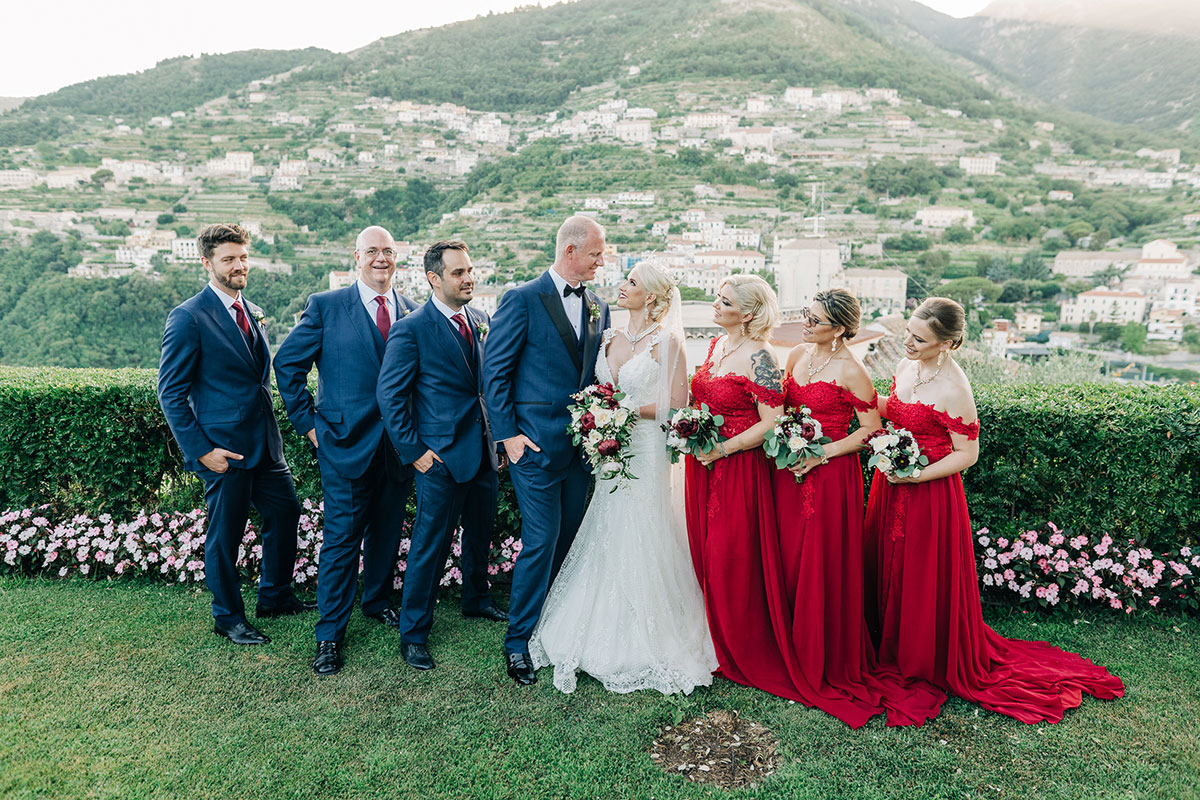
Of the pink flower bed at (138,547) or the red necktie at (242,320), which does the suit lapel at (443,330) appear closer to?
the red necktie at (242,320)

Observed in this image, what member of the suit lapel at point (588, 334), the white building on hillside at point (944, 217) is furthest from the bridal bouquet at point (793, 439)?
the white building on hillside at point (944, 217)

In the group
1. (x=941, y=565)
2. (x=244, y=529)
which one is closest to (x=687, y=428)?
(x=941, y=565)

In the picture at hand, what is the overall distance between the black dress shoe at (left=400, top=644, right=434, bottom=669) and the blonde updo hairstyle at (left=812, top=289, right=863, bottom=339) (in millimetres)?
2698

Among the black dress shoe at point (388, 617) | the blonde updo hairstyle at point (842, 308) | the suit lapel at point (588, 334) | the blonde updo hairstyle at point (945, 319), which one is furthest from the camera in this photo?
the black dress shoe at point (388, 617)

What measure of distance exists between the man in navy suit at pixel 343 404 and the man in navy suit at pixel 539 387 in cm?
72

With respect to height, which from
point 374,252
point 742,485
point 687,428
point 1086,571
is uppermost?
point 374,252

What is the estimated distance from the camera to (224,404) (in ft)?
12.8

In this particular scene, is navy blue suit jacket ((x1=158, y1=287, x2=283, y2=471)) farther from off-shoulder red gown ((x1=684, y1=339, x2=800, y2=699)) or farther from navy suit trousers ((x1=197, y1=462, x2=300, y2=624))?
off-shoulder red gown ((x1=684, y1=339, x2=800, y2=699))

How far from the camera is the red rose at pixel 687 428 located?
11.6 feet

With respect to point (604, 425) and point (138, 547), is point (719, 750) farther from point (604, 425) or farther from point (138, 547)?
point (138, 547)

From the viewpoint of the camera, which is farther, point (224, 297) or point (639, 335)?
point (224, 297)

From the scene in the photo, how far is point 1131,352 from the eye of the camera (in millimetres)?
54500

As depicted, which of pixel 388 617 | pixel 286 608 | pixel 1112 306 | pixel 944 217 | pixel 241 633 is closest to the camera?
pixel 241 633

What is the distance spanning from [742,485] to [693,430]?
435 millimetres
